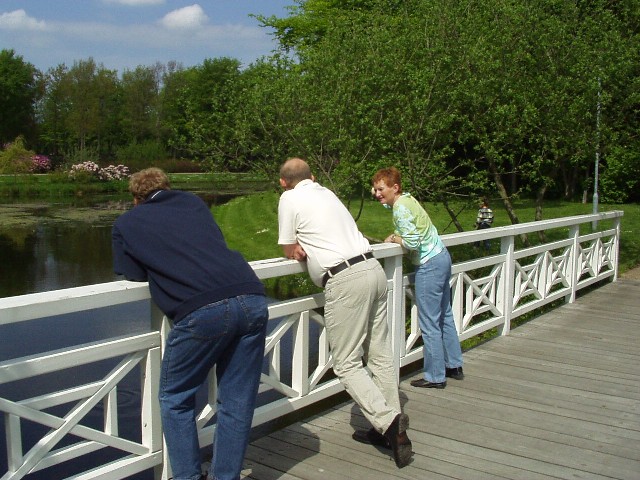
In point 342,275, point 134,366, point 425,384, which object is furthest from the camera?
point 425,384

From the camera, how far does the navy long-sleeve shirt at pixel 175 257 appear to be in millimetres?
3203

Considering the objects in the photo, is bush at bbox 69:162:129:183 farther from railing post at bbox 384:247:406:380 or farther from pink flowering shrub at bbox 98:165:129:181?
railing post at bbox 384:247:406:380

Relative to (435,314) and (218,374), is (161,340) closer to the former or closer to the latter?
(218,374)

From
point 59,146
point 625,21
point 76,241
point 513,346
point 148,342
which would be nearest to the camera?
point 148,342

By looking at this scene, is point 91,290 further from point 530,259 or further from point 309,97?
point 530,259

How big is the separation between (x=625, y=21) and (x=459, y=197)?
424cm

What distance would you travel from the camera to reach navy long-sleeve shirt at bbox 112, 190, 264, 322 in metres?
3.20

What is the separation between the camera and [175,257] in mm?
3201

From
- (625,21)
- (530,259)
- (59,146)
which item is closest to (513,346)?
(530,259)

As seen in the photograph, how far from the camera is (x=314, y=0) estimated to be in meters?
35.7

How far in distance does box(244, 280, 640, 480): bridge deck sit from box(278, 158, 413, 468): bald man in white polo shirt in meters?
0.33

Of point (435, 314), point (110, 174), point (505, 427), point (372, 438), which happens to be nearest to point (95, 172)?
point (110, 174)

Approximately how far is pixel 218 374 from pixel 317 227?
1014 millimetres

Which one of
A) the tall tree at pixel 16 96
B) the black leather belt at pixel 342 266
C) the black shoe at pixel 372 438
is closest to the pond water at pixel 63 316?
the black shoe at pixel 372 438
